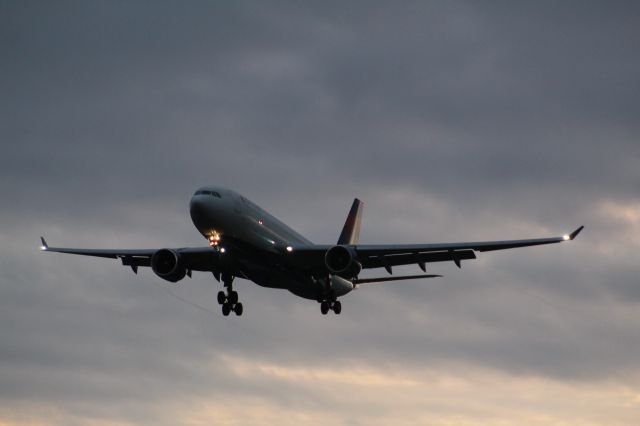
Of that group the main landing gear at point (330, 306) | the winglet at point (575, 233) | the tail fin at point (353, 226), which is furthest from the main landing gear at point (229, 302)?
the winglet at point (575, 233)

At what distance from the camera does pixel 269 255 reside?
180 feet

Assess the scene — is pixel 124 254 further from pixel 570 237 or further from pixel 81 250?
Answer: pixel 570 237

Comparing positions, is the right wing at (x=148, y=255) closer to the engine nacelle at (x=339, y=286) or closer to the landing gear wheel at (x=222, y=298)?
the landing gear wheel at (x=222, y=298)

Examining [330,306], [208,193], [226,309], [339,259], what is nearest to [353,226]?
[330,306]

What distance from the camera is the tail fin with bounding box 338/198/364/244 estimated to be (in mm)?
72750

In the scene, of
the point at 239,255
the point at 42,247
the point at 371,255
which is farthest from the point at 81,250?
the point at 371,255

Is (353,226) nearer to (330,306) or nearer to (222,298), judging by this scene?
(330,306)

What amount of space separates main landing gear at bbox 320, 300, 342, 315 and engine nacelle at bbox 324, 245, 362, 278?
208 inches

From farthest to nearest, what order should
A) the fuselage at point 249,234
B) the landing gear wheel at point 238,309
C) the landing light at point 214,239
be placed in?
the landing gear wheel at point 238,309, the landing light at point 214,239, the fuselage at point 249,234

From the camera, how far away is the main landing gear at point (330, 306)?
60656 mm

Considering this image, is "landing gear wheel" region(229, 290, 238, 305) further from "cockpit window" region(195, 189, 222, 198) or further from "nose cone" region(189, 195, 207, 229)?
"cockpit window" region(195, 189, 222, 198)

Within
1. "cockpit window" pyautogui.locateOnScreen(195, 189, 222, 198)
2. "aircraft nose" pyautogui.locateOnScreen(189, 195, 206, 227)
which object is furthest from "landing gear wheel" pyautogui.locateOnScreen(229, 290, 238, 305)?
"cockpit window" pyautogui.locateOnScreen(195, 189, 222, 198)

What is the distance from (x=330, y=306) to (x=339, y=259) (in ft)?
19.8

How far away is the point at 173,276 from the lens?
5916 centimetres
